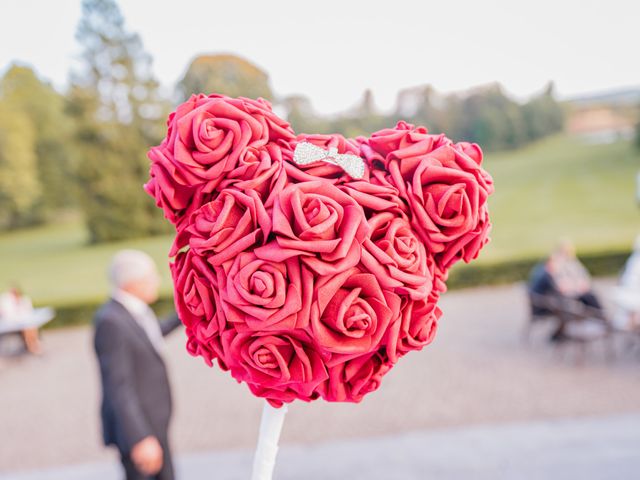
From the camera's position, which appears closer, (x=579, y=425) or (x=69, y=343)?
(x=579, y=425)

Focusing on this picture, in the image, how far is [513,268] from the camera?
10648 millimetres

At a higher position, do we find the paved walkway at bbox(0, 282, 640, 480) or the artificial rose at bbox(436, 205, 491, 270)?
the artificial rose at bbox(436, 205, 491, 270)

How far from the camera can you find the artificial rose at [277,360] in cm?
79

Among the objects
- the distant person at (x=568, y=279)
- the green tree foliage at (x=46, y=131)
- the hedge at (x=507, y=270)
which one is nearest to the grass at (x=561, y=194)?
the hedge at (x=507, y=270)

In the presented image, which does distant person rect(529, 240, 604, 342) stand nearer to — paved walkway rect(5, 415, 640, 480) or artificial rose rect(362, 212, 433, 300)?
paved walkway rect(5, 415, 640, 480)

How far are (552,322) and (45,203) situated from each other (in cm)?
1460

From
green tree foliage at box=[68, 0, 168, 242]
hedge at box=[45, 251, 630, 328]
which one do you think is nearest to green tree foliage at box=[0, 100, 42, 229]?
green tree foliage at box=[68, 0, 168, 242]

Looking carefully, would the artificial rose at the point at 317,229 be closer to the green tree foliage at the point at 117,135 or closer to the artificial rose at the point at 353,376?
the artificial rose at the point at 353,376

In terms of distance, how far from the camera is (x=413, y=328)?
85 cm

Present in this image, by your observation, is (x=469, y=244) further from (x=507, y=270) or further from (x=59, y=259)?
(x=59, y=259)

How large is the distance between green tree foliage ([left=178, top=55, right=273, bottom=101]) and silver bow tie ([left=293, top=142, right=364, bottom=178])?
6.02ft

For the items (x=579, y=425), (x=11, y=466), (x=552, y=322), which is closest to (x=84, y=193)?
(x=11, y=466)

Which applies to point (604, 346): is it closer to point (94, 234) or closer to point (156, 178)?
point (156, 178)

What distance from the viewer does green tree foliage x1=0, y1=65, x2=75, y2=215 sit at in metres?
15.5
